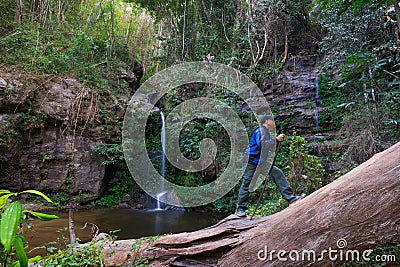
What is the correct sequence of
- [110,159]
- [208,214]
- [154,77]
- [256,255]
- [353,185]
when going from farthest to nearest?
[154,77], [110,159], [208,214], [256,255], [353,185]

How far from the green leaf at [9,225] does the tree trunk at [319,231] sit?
1.50 meters

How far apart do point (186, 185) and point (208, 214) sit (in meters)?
1.61

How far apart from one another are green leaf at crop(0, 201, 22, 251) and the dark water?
4301 millimetres

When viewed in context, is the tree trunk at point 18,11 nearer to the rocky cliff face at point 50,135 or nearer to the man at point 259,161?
the rocky cliff face at point 50,135

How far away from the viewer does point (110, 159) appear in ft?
30.2

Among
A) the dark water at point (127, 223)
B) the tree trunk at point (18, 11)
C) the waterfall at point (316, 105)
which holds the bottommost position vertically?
the dark water at point (127, 223)

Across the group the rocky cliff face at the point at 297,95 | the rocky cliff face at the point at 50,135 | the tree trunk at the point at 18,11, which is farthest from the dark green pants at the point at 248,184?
the tree trunk at the point at 18,11

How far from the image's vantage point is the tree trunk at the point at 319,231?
1901 mm

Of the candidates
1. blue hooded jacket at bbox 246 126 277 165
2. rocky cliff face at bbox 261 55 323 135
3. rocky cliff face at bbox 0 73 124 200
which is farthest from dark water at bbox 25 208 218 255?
rocky cliff face at bbox 261 55 323 135

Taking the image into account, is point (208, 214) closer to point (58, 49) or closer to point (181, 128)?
point (181, 128)

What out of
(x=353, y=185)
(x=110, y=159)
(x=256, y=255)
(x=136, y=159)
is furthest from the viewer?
(x=136, y=159)

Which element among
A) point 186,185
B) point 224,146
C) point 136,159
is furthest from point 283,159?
point 136,159

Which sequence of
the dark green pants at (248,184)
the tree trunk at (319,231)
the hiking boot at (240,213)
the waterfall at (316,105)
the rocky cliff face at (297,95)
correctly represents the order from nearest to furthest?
the tree trunk at (319,231), the hiking boot at (240,213), the dark green pants at (248,184), the waterfall at (316,105), the rocky cliff face at (297,95)

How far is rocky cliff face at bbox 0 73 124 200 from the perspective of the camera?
25.6ft
